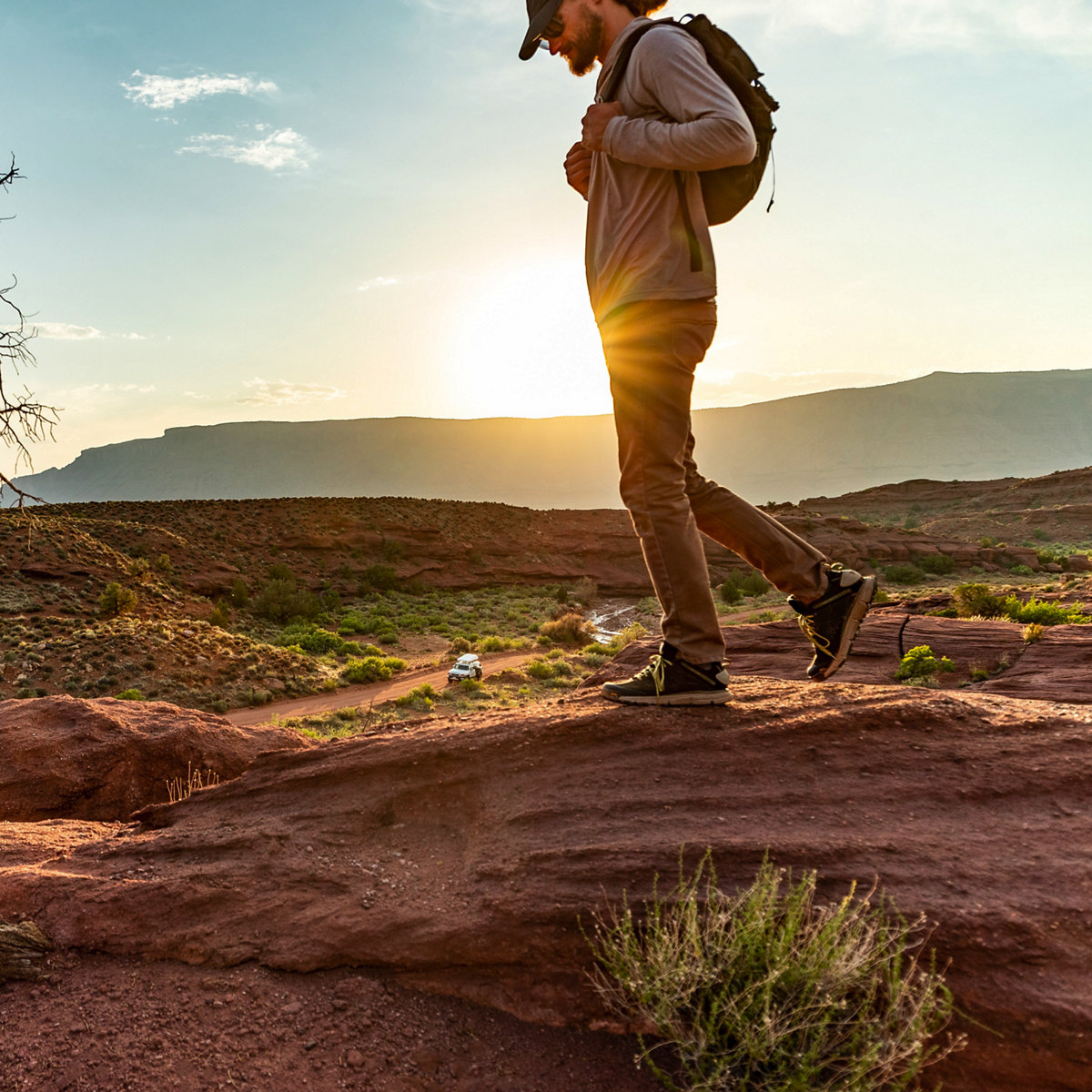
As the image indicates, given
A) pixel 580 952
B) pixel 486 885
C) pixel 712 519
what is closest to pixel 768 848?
pixel 580 952

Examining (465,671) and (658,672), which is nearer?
(658,672)

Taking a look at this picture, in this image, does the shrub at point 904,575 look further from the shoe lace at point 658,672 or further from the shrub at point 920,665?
the shoe lace at point 658,672

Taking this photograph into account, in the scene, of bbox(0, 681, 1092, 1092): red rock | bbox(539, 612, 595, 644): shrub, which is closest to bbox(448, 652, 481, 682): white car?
bbox(539, 612, 595, 644): shrub

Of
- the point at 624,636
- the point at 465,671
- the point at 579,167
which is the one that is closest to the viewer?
the point at 579,167

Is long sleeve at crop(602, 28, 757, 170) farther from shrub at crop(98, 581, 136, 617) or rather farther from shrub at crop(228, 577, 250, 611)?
shrub at crop(228, 577, 250, 611)

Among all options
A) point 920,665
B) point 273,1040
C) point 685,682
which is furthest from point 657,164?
point 920,665

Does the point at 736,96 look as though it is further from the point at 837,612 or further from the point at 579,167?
the point at 837,612

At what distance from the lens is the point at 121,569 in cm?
2697

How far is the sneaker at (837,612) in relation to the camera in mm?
3020

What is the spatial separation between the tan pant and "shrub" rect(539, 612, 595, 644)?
25.4 metres

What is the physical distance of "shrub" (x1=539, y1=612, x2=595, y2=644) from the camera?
93.1 ft

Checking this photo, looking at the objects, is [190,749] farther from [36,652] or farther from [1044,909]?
[36,652]

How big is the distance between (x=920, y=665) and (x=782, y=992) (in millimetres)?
3198

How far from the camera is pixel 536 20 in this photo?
271 centimetres
